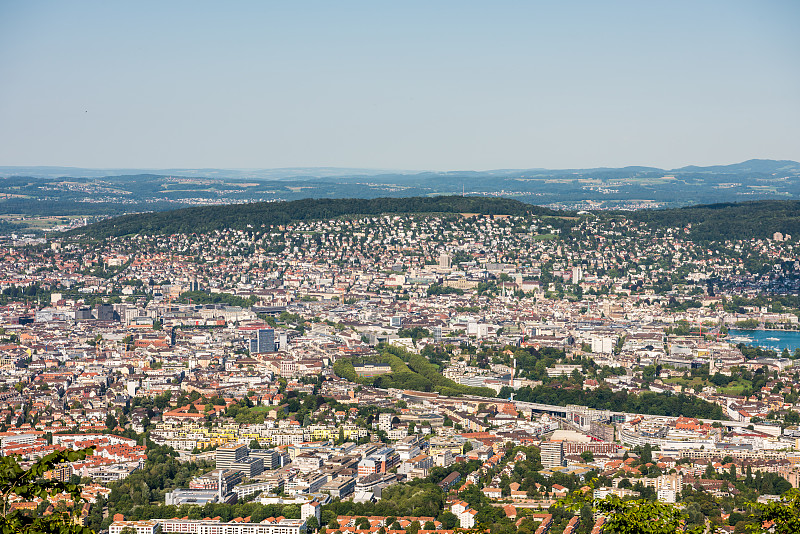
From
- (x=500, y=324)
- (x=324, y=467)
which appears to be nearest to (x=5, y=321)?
(x=500, y=324)

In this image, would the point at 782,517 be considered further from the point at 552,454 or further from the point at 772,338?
the point at 772,338

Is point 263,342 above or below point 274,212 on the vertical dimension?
below

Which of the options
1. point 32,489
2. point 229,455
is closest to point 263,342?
point 229,455

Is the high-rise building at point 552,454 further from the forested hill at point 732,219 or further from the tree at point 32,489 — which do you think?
the forested hill at point 732,219

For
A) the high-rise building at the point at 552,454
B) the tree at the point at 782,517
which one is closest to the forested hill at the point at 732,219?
the high-rise building at the point at 552,454

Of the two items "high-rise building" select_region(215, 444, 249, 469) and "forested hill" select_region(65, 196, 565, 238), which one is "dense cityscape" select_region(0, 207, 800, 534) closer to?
"high-rise building" select_region(215, 444, 249, 469)

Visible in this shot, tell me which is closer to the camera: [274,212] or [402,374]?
[402,374]

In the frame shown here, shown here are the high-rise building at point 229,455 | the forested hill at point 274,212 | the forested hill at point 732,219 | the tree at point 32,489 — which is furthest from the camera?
the forested hill at point 274,212
